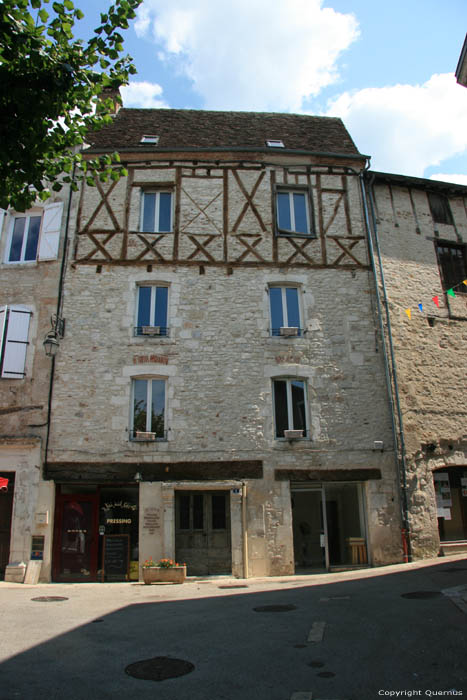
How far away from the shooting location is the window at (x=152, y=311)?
11750 millimetres

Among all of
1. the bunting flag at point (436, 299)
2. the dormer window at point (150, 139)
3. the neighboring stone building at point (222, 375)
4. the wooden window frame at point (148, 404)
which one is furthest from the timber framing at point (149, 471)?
the dormer window at point (150, 139)

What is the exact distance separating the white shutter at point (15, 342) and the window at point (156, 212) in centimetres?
357

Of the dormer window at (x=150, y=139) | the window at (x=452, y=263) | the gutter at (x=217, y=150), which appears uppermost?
the dormer window at (x=150, y=139)

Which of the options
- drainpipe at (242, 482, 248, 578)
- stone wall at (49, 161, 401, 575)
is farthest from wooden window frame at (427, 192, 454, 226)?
drainpipe at (242, 482, 248, 578)

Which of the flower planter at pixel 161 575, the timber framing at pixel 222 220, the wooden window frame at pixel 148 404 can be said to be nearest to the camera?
the flower planter at pixel 161 575

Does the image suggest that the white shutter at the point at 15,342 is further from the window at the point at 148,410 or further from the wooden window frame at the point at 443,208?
the wooden window frame at the point at 443,208

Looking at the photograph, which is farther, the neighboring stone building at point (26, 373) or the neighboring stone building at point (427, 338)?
the neighboring stone building at point (427, 338)

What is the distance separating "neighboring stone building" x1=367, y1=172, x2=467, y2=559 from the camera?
11.4m

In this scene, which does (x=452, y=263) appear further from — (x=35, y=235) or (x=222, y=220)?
(x=35, y=235)

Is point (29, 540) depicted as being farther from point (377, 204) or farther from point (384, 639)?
point (377, 204)

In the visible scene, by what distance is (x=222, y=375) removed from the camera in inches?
452

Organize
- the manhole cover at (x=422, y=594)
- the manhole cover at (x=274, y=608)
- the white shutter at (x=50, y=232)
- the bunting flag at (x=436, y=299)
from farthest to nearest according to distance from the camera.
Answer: the bunting flag at (x=436, y=299) < the white shutter at (x=50, y=232) < the manhole cover at (x=422, y=594) < the manhole cover at (x=274, y=608)

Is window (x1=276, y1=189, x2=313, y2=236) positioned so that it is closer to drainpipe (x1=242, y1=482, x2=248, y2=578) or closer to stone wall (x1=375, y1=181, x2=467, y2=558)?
stone wall (x1=375, y1=181, x2=467, y2=558)

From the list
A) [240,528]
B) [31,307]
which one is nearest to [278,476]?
[240,528]
